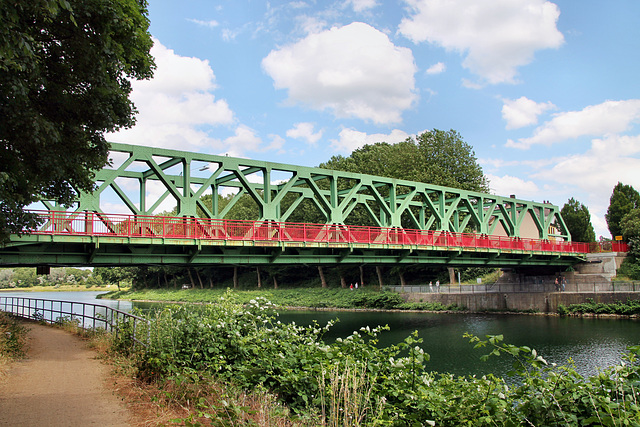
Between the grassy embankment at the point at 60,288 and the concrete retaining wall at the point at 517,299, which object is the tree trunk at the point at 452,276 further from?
the grassy embankment at the point at 60,288

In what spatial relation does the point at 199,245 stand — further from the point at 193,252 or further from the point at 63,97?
the point at 63,97

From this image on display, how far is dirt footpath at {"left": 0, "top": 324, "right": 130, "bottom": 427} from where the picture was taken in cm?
702

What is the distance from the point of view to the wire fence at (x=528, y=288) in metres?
37.0

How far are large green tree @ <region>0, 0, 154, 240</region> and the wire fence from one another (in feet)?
125

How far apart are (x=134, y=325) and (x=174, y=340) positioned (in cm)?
260

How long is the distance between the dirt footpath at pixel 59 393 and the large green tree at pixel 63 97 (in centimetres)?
310

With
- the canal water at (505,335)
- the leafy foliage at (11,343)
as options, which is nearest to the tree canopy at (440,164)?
the canal water at (505,335)

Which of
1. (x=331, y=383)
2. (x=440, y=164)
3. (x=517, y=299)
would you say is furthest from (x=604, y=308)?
(x=331, y=383)

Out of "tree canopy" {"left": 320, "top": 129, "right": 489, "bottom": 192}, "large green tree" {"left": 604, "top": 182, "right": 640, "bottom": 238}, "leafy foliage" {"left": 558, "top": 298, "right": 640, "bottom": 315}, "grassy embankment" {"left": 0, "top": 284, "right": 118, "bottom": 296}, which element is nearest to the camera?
"leafy foliage" {"left": 558, "top": 298, "right": 640, "bottom": 315}

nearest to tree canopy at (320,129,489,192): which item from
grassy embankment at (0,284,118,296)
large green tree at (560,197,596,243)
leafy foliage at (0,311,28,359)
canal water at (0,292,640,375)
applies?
canal water at (0,292,640,375)

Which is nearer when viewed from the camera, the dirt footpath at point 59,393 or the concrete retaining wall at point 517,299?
the dirt footpath at point 59,393

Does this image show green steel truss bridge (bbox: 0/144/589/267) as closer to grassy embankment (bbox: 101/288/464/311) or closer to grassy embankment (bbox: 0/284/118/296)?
grassy embankment (bbox: 101/288/464/311)

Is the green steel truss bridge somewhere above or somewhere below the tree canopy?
below

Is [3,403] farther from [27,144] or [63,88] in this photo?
[63,88]
